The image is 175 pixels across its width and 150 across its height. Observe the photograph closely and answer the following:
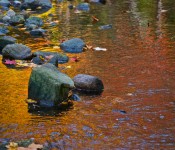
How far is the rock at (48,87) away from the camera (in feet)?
17.1

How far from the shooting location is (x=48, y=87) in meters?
5.23

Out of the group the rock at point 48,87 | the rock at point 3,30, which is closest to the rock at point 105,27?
the rock at point 3,30

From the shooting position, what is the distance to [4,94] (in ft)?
18.6

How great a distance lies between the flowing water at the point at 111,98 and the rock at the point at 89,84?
0.10 metres

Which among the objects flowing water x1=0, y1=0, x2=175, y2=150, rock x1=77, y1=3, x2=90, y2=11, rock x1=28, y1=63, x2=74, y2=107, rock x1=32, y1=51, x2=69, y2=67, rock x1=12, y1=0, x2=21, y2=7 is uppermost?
rock x1=28, y1=63, x2=74, y2=107

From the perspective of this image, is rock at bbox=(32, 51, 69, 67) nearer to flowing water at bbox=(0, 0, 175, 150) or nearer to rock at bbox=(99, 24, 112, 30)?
flowing water at bbox=(0, 0, 175, 150)

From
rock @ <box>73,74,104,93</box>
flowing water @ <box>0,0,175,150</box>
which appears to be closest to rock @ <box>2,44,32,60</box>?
flowing water @ <box>0,0,175,150</box>

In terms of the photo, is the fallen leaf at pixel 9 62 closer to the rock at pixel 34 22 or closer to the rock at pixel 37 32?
the rock at pixel 37 32

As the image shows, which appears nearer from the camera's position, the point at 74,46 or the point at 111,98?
the point at 111,98

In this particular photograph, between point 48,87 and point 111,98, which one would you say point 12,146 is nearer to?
point 48,87

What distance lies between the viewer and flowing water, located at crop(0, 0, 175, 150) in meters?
4.46

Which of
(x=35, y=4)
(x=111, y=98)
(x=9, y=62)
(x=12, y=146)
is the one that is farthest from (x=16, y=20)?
(x=12, y=146)

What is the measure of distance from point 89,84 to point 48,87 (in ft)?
2.20

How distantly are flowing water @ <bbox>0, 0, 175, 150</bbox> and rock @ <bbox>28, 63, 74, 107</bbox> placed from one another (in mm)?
175
